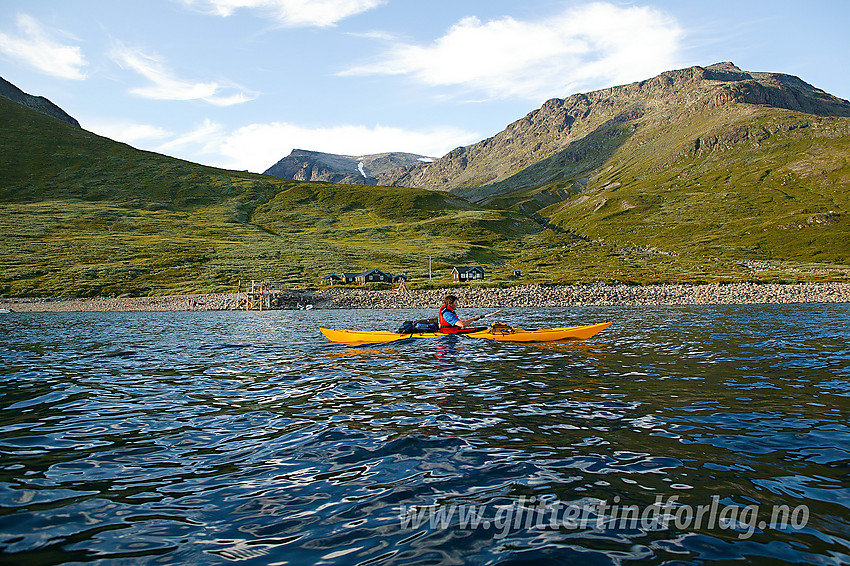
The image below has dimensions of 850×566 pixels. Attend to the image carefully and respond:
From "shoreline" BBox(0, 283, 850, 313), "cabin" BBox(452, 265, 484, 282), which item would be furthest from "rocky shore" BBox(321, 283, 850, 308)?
"cabin" BBox(452, 265, 484, 282)

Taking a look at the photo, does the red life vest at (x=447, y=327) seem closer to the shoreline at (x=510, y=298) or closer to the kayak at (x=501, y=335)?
the kayak at (x=501, y=335)

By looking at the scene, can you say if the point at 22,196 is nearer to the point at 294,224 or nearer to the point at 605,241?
the point at 294,224

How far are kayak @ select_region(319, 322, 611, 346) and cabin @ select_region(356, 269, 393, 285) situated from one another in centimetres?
6814

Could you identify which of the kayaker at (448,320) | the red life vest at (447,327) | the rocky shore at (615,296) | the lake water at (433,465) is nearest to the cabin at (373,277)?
the rocky shore at (615,296)

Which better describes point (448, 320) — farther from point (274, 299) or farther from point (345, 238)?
point (345, 238)

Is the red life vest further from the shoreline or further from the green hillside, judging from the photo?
the green hillside

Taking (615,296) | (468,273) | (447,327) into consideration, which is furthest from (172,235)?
(447,327)

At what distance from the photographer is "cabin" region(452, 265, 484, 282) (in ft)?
326

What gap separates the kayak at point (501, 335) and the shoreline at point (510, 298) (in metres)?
37.9

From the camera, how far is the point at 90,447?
1000 cm

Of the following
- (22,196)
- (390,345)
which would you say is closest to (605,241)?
(390,345)

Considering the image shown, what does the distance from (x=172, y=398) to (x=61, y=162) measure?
776 feet

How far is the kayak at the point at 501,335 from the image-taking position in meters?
26.8

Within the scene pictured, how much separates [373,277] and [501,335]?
72.8 m
